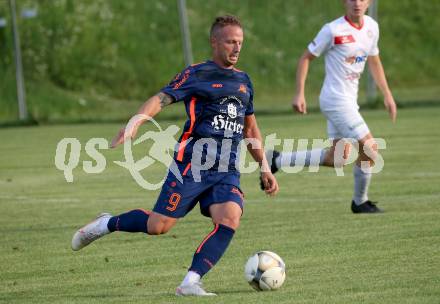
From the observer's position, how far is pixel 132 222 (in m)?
7.98

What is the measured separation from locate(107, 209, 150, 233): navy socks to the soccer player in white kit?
3.41 meters

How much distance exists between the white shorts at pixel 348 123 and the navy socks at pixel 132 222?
151 inches

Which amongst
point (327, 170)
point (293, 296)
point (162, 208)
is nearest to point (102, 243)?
point (162, 208)

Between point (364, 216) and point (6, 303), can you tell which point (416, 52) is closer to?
point (364, 216)

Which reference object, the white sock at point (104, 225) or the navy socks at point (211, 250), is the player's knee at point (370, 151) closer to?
the white sock at point (104, 225)

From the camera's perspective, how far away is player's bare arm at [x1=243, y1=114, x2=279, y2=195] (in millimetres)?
7820

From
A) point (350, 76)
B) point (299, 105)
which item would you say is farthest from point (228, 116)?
point (350, 76)

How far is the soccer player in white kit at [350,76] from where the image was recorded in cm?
1118

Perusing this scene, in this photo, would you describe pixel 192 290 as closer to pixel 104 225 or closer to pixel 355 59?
pixel 104 225

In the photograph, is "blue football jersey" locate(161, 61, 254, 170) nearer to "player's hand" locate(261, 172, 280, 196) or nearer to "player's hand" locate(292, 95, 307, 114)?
"player's hand" locate(261, 172, 280, 196)

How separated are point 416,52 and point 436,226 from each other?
27268 mm

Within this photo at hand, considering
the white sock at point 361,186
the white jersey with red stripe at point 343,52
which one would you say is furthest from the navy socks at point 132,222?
the white jersey with red stripe at point 343,52

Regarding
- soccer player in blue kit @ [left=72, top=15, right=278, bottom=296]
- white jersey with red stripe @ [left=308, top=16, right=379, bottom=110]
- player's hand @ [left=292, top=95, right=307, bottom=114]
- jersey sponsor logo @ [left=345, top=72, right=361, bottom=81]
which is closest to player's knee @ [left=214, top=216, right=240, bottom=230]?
soccer player in blue kit @ [left=72, top=15, right=278, bottom=296]

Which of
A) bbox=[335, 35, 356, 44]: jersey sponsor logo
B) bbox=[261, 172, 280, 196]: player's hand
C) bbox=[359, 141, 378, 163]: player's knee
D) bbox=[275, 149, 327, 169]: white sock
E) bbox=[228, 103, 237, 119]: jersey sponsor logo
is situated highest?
bbox=[228, 103, 237, 119]: jersey sponsor logo
